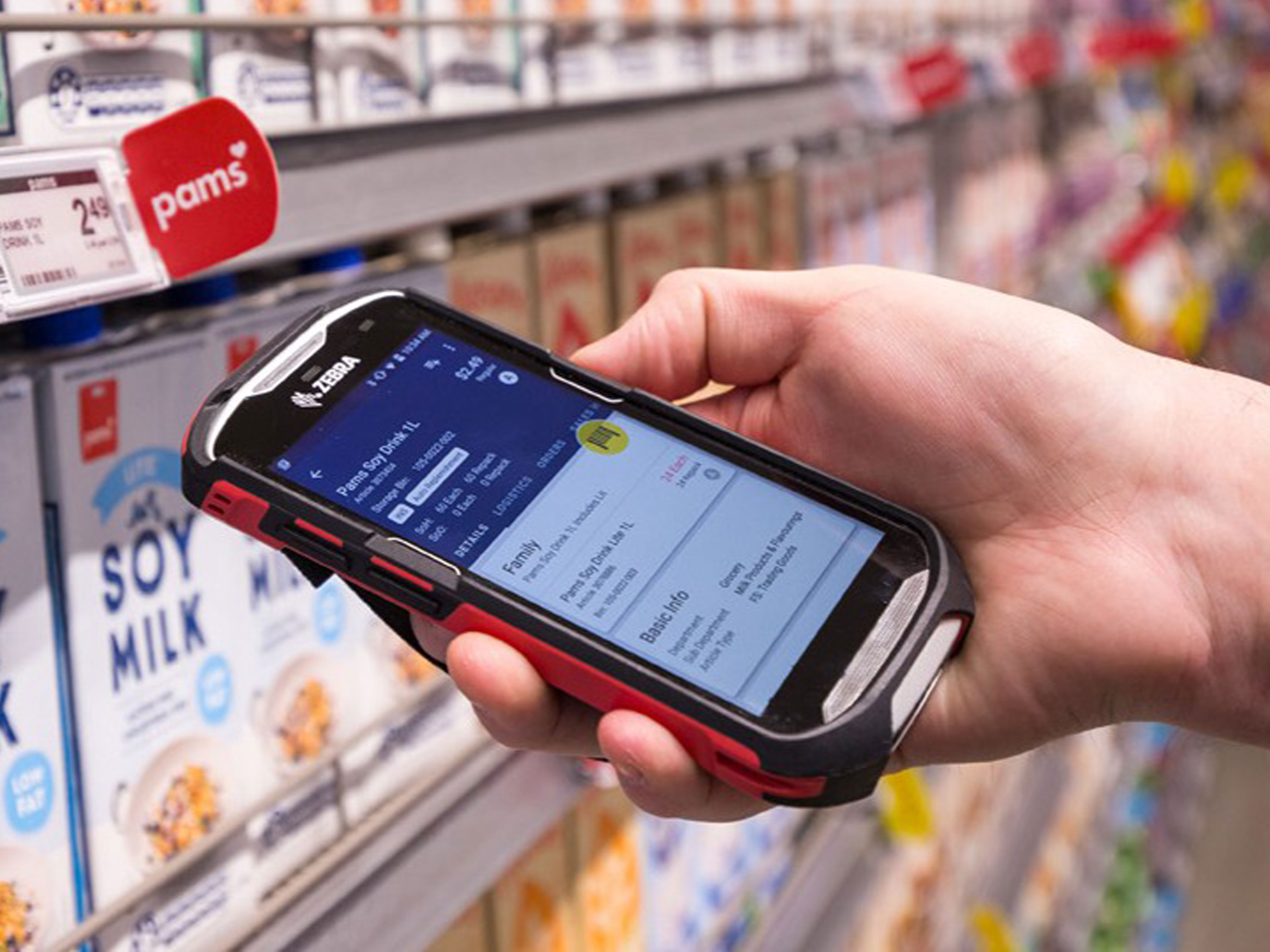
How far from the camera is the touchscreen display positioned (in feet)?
2.48

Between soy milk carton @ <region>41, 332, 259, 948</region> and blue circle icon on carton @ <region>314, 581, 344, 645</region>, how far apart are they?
7 cm

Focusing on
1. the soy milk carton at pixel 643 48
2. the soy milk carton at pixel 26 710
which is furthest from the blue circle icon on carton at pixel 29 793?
the soy milk carton at pixel 643 48

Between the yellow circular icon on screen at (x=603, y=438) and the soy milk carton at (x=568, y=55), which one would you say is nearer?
the yellow circular icon on screen at (x=603, y=438)

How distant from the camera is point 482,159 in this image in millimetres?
Result: 991

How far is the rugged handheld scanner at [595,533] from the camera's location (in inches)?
28.5

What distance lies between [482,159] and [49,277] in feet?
1.40

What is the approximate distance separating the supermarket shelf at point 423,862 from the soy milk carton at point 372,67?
445 mm

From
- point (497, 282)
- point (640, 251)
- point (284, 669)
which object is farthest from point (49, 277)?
point (640, 251)

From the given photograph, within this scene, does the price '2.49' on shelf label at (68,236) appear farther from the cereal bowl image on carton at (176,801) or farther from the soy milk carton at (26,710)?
the cereal bowl image on carton at (176,801)

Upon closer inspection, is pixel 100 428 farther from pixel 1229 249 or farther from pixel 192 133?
pixel 1229 249

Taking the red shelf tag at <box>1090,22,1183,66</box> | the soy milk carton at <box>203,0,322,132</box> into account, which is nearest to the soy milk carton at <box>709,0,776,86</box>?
the soy milk carton at <box>203,0,322,132</box>

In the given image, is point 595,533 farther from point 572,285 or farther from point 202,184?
point 572,285

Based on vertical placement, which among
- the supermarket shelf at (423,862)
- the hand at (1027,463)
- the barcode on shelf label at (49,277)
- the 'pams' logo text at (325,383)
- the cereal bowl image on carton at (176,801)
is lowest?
the supermarket shelf at (423,862)

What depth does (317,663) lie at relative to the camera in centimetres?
91
